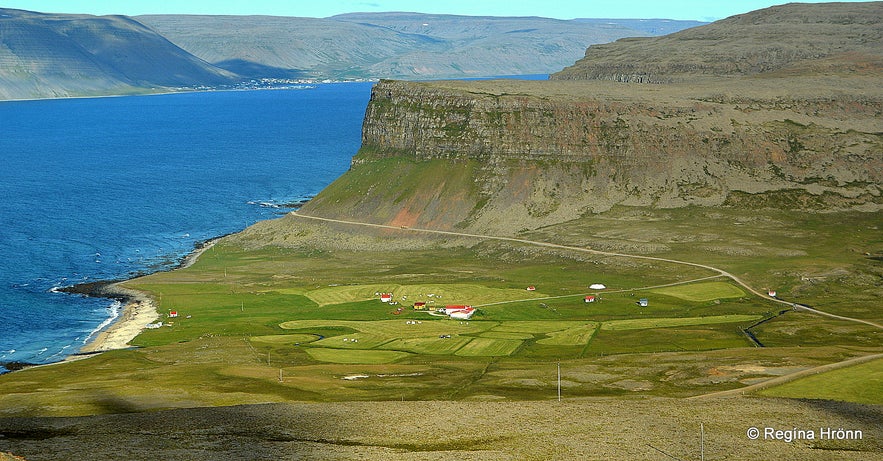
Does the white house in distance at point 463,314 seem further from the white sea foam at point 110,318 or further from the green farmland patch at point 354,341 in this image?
the white sea foam at point 110,318

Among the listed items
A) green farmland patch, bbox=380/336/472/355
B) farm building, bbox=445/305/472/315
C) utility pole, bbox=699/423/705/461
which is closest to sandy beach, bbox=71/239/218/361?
green farmland patch, bbox=380/336/472/355

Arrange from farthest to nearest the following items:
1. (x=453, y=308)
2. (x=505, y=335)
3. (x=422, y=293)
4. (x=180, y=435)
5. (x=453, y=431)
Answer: (x=422, y=293)
(x=453, y=308)
(x=505, y=335)
(x=453, y=431)
(x=180, y=435)

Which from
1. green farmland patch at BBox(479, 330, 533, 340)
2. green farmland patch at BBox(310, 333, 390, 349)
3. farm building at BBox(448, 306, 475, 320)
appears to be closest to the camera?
green farmland patch at BBox(310, 333, 390, 349)

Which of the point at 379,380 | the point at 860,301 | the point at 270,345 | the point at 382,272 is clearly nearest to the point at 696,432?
the point at 379,380

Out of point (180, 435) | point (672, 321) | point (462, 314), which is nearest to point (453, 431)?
point (180, 435)

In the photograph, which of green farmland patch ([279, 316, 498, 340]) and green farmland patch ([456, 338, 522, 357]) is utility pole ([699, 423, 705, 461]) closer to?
green farmland patch ([456, 338, 522, 357])

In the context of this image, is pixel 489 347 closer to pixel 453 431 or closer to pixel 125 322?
pixel 125 322
